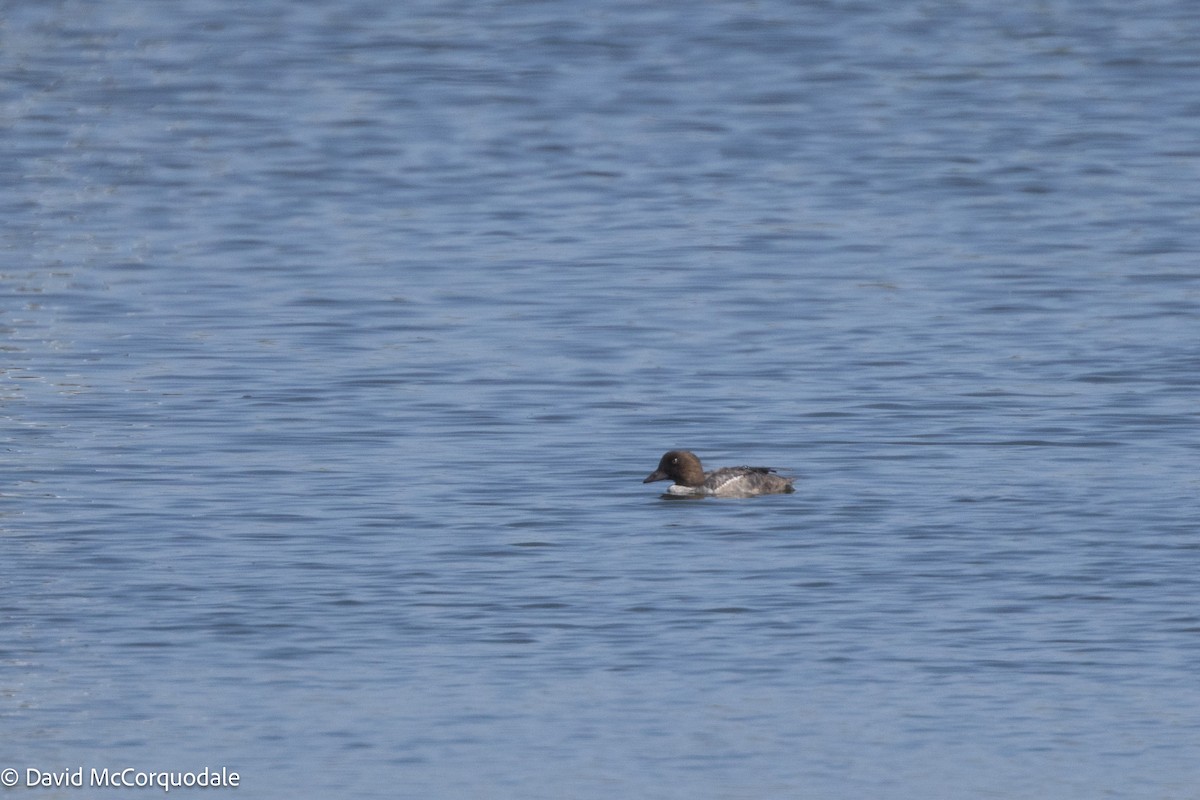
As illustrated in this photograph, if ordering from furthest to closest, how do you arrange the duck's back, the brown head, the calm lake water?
the brown head → the duck's back → the calm lake water

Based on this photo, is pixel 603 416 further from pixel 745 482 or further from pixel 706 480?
pixel 745 482

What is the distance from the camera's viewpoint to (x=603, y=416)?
18984 millimetres

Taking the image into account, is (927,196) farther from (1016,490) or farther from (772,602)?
(772,602)

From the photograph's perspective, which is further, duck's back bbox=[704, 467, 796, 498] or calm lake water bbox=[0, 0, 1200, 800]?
duck's back bbox=[704, 467, 796, 498]

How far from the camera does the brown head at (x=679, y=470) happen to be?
17.0 metres

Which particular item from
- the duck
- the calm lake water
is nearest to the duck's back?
the duck

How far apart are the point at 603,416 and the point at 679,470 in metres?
2.11

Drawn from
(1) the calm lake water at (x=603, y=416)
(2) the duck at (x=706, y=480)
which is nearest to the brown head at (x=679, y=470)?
(2) the duck at (x=706, y=480)

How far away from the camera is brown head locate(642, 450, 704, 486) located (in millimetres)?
16953

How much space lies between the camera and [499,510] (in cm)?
1612

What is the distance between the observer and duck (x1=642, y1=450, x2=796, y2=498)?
1675 cm

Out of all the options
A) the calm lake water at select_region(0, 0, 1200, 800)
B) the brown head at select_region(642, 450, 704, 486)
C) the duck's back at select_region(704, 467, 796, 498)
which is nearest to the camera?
the calm lake water at select_region(0, 0, 1200, 800)

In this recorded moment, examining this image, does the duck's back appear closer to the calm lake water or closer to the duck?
the duck

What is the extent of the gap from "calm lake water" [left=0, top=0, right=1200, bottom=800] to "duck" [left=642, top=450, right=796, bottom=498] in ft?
0.45
